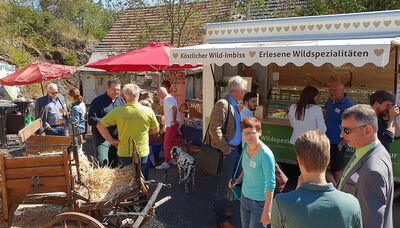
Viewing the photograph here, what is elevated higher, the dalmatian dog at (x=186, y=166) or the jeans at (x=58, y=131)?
the jeans at (x=58, y=131)

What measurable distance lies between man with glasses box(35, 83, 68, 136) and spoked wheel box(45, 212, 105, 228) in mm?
3578

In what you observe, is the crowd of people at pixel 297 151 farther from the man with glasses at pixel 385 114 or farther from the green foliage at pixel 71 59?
the green foliage at pixel 71 59

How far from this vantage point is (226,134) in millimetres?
4391

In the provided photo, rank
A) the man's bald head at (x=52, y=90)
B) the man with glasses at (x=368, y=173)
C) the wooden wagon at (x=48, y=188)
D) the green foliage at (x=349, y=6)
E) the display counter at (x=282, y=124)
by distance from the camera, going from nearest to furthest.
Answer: the man with glasses at (x=368, y=173) → the wooden wagon at (x=48, y=188) → the display counter at (x=282, y=124) → the man's bald head at (x=52, y=90) → the green foliage at (x=349, y=6)

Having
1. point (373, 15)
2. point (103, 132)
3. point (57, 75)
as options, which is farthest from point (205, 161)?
point (57, 75)

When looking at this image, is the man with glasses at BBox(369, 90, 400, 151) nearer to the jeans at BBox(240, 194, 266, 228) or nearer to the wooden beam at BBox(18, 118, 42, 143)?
the jeans at BBox(240, 194, 266, 228)

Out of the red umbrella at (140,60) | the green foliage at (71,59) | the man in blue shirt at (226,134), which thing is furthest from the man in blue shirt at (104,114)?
the green foliage at (71,59)

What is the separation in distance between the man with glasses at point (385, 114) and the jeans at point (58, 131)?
208 inches

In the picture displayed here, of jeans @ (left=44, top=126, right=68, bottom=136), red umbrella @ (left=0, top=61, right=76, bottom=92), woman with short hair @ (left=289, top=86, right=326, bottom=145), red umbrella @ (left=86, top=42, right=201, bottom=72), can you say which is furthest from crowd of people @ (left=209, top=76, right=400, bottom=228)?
red umbrella @ (left=0, top=61, right=76, bottom=92)

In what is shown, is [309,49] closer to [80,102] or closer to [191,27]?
[80,102]

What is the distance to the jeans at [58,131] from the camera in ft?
22.6

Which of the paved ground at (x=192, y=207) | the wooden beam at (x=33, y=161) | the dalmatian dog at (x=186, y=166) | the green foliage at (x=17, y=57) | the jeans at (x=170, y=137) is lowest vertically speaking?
the paved ground at (x=192, y=207)

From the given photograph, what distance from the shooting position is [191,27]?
44.7ft

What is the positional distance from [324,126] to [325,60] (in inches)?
34.9
